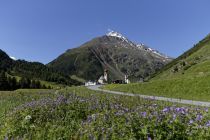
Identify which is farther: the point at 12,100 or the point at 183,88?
the point at 183,88

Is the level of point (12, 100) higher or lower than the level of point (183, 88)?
lower

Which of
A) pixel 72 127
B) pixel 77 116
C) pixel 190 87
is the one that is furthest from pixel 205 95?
pixel 72 127

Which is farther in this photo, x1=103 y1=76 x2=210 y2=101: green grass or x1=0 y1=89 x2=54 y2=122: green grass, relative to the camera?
x1=103 y1=76 x2=210 y2=101: green grass

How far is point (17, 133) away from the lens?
1295cm

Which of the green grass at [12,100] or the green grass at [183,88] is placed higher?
the green grass at [183,88]

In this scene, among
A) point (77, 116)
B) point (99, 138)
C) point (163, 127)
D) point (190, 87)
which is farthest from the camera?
point (190, 87)

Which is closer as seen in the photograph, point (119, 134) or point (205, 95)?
point (119, 134)

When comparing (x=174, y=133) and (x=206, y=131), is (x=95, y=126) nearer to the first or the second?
(x=174, y=133)

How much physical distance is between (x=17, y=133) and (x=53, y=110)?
318 cm

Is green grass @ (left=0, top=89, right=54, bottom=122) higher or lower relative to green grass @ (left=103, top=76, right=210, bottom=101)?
lower

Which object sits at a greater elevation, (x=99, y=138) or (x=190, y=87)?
(x=190, y=87)

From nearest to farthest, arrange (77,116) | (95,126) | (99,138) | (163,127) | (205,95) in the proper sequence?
(163,127) < (99,138) < (95,126) < (77,116) < (205,95)

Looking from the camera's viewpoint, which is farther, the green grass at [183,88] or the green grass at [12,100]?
the green grass at [183,88]

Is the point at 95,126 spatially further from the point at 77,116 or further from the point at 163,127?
the point at 77,116
